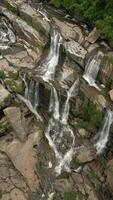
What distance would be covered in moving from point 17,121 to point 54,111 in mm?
2385

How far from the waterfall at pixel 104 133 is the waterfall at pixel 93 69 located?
2.14m

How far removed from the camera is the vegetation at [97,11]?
21.9 metres

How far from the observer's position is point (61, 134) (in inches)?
802

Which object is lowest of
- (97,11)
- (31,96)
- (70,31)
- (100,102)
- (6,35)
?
(31,96)

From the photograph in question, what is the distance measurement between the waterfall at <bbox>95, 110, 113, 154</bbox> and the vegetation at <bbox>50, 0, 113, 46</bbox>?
A: 4.44 metres

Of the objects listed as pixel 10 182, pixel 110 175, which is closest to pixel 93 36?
pixel 110 175

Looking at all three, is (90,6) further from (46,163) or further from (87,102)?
(46,163)

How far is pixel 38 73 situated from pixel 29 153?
194 inches

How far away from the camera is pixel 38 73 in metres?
21.9

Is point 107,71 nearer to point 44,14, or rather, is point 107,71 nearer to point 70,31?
point 70,31

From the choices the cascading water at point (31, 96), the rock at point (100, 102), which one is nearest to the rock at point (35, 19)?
the cascading water at point (31, 96)

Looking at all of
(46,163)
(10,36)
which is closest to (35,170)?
(46,163)

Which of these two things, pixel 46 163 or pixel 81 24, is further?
pixel 81 24

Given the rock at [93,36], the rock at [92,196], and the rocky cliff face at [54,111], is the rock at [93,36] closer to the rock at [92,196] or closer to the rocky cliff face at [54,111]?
the rocky cliff face at [54,111]
